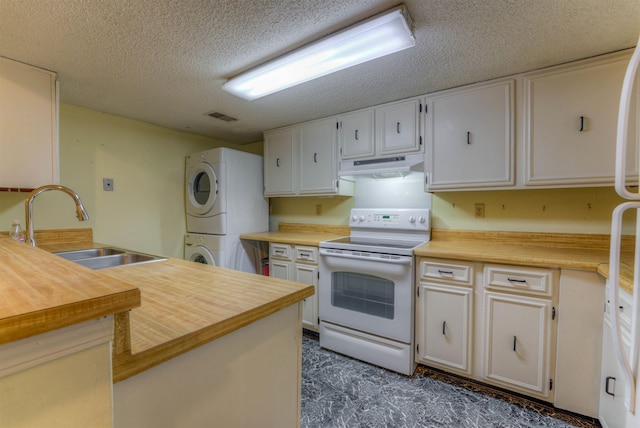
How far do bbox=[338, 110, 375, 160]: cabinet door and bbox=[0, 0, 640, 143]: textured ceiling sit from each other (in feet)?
0.88

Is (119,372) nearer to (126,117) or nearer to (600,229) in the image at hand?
(600,229)

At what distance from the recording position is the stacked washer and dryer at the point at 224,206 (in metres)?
2.92

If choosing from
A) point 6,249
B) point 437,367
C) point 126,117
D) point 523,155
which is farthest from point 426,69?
point 126,117

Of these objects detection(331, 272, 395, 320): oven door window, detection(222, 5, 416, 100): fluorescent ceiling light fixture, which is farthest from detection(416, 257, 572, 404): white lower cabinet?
detection(222, 5, 416, 100): fluorescent ceiling light fixture

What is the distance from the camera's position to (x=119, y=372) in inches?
22.4

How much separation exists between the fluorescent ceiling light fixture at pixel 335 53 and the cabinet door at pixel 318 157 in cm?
88

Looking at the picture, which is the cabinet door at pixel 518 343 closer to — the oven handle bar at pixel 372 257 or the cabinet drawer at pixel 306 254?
the oven handle bar at pixel 372 257

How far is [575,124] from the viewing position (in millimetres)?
1761

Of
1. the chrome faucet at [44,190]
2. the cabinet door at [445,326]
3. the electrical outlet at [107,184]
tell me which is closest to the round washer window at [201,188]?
the electrical outlet at [107,184]

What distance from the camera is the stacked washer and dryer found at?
2922mm

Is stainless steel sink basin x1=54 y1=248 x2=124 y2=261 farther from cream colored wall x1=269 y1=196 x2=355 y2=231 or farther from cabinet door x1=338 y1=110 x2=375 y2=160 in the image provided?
cabinet door x1=338 y1=110 x2=375 y2=160

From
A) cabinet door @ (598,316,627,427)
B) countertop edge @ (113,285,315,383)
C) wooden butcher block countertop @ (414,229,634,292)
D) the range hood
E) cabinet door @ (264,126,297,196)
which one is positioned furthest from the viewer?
cabinet door @ (264,126,297,196)

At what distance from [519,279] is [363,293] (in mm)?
1041

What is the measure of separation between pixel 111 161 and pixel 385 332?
2.94m
